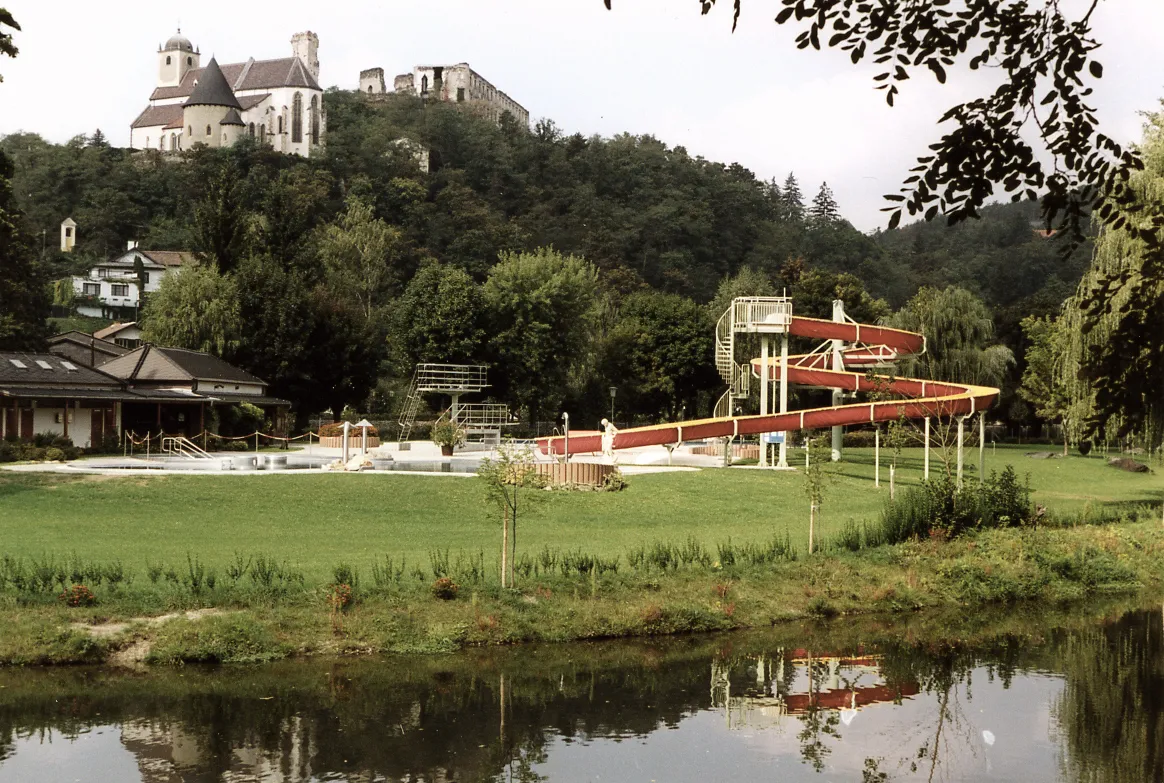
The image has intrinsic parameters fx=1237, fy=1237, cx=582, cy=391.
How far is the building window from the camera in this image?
138375 millimetres

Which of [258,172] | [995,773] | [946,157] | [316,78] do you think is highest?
[316,78]

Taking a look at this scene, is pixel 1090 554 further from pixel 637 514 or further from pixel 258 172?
pixel 258 172

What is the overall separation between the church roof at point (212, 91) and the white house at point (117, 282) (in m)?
26.9

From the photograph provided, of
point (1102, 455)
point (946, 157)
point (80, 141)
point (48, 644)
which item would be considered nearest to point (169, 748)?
point (48, 644)

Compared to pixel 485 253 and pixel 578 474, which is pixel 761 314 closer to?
pixel 578 474

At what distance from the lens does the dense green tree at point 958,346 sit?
232ft

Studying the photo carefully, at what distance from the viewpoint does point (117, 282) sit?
113375 mm

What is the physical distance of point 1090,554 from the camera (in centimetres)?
2706

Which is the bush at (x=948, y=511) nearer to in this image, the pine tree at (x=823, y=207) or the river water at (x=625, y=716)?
the river water at (x=625, y=716)

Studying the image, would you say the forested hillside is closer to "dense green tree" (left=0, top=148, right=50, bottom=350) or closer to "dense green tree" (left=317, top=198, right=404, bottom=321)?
"dense green tree" (left=317, top=198, right=404, bottom=321)

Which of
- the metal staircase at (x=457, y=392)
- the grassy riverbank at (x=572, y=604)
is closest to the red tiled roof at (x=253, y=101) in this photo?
the metal staircase at (x=457, y=392)

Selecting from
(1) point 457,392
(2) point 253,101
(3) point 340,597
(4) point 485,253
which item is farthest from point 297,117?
(3) point 340,597

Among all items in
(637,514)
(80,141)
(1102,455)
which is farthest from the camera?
(80,141)

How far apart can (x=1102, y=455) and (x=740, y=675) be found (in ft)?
168
